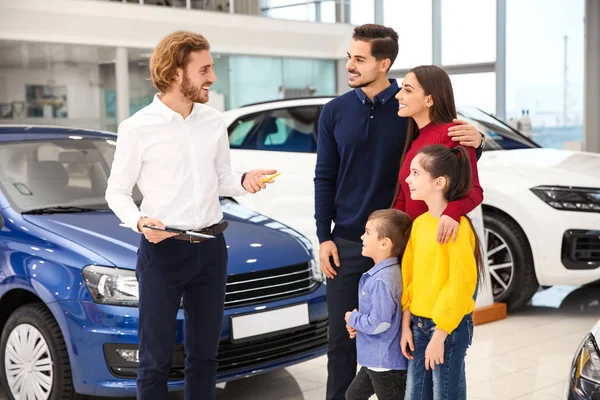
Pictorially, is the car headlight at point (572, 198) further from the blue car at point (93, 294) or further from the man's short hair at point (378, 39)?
the man's short hair at point (378, 39)

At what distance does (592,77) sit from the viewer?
1191 cm

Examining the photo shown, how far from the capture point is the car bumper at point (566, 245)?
18.1 ft

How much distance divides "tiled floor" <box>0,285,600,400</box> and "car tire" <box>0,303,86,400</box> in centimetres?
73

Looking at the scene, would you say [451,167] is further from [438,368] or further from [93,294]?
[93,294]

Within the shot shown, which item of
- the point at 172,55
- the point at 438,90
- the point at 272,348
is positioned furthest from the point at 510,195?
the point at 172,55

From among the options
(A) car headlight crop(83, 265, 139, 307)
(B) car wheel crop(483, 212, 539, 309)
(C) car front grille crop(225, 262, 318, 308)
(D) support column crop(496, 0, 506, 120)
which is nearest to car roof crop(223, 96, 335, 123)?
(B) car wheel crop(483, 212, 539, 309)

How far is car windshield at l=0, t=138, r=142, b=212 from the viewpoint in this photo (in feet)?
13.5

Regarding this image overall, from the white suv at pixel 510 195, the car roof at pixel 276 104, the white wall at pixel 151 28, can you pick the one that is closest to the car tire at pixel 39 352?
the white suv at pixel 510 195

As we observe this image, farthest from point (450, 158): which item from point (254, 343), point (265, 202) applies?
point (265, 202)

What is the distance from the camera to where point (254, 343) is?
3674 mm

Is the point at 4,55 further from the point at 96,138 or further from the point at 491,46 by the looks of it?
the point at 96,138

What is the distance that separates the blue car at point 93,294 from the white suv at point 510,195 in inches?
68.4

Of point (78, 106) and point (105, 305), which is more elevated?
point (78, 106)

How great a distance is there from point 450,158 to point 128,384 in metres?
1.71
